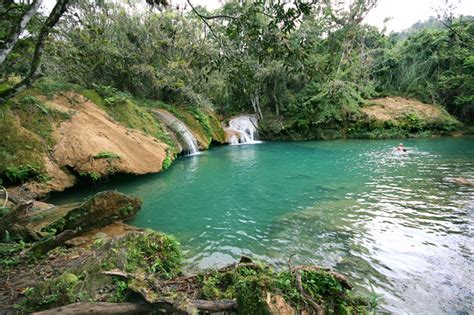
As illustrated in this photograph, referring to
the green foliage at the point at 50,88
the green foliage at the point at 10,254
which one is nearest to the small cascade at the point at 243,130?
the green foliage at the point at 50,88

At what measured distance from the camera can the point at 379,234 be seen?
6.14 m

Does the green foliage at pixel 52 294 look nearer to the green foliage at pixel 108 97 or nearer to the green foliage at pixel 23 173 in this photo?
the green foliage at pixel 23 173

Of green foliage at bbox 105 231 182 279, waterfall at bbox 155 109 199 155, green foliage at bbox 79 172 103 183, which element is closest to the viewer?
green foliage at bbox 105 231 182 279

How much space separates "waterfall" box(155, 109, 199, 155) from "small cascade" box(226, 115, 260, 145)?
207 inches

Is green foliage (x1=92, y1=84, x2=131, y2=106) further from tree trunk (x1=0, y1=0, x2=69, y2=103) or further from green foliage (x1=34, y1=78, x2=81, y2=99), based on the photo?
tree trunk (x1=0, y1=0, x2=69, y2=103)

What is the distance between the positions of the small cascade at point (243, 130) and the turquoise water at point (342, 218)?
9.47 metres

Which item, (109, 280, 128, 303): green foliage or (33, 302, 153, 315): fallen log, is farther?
(109, 280, 128, 303): green foliage

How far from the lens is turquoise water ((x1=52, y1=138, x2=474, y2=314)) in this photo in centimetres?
467

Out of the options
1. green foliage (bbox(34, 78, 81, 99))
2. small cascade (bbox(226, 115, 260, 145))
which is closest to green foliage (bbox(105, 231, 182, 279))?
green foliage (bbox(34, 78, 81, 99))

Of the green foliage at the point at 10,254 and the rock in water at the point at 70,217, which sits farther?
the rock in water at the point at 70,217

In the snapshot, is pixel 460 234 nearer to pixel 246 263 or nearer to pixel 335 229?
pixel 335 229

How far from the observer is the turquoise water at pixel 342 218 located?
4.67 metres

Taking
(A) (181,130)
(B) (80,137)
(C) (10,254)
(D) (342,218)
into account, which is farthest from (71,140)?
(D) (342,218)

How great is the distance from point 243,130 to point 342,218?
18.4m
